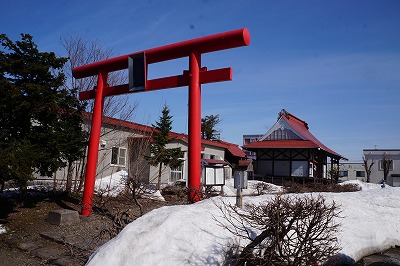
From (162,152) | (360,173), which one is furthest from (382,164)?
(162,152)

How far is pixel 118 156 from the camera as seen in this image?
60.0 feet

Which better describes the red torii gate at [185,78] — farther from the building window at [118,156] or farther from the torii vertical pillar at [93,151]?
the building window at [118,156]

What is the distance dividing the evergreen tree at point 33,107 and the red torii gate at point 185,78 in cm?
106

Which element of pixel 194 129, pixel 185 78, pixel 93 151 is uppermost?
pixel 185 78

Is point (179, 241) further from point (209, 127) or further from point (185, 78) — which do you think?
point (209, 127)

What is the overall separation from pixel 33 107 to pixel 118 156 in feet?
30.1

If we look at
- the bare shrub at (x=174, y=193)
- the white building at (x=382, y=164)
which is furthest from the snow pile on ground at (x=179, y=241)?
the white building at (x=382, y=164)

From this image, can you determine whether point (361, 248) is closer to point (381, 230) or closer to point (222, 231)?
point (381, 230)

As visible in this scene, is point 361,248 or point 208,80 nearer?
point 361,248

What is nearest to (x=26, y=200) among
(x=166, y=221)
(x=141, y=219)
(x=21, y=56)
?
(x=21, y=56)

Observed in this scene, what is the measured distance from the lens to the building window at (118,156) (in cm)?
1808

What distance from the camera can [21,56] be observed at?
32.3ft

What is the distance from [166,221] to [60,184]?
11.1 m

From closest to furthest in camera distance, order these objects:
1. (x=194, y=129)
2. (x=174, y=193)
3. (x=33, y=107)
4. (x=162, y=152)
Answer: (x=194, y=129), (x=33, y=107), (x=174, y=193), (x=162, y=152)
